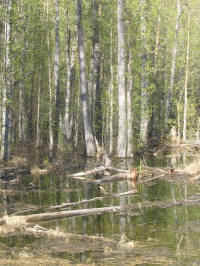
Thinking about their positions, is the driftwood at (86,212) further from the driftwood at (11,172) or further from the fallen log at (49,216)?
the driftwood at (11,172)

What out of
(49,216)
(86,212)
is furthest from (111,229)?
(49,216)

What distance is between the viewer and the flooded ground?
6.75m

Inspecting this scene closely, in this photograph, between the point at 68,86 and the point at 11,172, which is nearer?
the point at 11,172

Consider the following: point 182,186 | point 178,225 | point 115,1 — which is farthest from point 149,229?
point 115,1

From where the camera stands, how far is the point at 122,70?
2462 centimetres

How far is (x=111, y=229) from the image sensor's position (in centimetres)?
856

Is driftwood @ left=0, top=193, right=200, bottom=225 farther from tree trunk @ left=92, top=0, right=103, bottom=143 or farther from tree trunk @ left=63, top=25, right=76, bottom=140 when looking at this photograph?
tree trunk @ left=92, top=0, right=103, bottom=143

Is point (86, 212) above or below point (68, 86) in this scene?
below

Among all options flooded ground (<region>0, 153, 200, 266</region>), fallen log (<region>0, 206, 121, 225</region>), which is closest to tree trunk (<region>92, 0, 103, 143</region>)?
flooded ground (<region>0, 153, 200, 266</region>)

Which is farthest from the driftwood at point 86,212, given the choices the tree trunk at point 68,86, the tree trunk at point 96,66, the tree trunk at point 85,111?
the tree trunk at point 96,66

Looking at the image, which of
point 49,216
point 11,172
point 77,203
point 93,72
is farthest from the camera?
point 93,72

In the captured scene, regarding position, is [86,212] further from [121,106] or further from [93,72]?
[93,72]

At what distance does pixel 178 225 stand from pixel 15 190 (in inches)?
264

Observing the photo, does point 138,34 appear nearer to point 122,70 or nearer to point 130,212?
point 122,70
